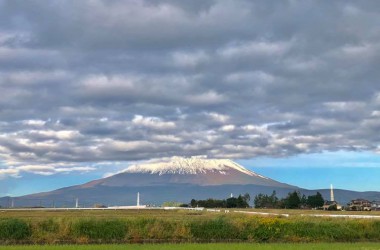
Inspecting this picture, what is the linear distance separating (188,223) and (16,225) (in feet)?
37.0

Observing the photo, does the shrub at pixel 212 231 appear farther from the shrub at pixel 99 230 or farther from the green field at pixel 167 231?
the shrub at pixel 99 230

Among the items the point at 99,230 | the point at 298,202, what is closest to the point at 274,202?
the point at 298,202

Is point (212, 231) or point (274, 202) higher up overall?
point (274, 202)

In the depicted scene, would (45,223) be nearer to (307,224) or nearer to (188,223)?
(188,223)

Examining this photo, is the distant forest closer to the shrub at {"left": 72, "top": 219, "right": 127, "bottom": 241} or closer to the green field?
the green field

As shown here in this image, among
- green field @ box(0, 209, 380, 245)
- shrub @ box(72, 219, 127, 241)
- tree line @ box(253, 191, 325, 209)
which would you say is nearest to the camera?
green field @ box(0, 209, 380, 245)

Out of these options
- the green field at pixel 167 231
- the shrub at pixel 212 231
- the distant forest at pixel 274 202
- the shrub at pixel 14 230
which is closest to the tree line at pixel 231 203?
the distant forest at pixel 274 202

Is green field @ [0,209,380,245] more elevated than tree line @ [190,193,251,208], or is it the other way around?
tree line @ [190,193,251,208]

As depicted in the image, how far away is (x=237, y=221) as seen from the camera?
4000 centimetres

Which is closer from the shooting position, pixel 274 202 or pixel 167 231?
pixel 167 231

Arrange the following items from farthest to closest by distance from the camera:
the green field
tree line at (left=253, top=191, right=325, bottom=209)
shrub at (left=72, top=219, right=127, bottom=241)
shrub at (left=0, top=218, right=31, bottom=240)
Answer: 1. tree line at (left=253, top=191, right=325, bottom=209)
2. shrub at (left=72, top=219, right=127, bottom=241)
3. the green field
4. shrub at (left=0, top=218, right=31, bottom=240)

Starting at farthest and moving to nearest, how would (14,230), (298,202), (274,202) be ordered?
(274,202) < (298,202) < (14,230)

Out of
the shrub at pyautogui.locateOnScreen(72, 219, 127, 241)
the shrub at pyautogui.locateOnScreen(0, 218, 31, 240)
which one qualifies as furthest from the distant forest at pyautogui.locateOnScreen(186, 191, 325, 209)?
the shrub at pyautogui.locateOnScreen(0, 218, 31, 240)

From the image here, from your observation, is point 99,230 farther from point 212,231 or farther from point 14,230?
point 212,231
